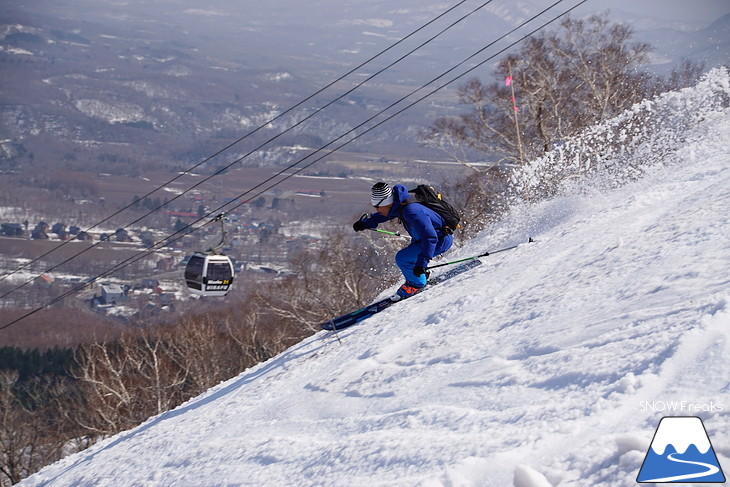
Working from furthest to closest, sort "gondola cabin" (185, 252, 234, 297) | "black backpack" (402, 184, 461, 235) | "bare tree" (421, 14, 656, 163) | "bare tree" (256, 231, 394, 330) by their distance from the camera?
"bare tree" (421, 14, 656, 163), "bare tree" (256, 231, 394, 330), "gondola cabin" (185, 252, 234, 297), "black backpack" (402, 184, 461, 235)

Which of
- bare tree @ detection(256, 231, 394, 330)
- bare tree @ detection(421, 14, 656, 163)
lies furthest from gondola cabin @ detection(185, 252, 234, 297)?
bare tree @ detection(421, 14, 656, 163)

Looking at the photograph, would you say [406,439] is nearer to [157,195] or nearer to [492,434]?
[492,434]

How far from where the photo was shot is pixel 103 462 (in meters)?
7.66

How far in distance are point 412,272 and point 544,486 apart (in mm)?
5505

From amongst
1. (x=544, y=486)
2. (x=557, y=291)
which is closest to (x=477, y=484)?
(x=544, y=486)

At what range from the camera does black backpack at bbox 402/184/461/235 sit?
8461 mm

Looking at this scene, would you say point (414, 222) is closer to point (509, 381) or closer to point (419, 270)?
point (419, 270)

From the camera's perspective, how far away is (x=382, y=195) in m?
8.24

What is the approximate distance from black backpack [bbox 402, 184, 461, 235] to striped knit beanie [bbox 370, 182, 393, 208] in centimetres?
28

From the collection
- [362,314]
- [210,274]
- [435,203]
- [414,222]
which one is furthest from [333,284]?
[414,222]

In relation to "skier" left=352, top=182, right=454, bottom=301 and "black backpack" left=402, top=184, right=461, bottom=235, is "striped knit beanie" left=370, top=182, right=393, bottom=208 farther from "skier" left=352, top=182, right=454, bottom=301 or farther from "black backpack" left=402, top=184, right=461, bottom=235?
"black backpack" left=402, top=184, right=461, bottom=235

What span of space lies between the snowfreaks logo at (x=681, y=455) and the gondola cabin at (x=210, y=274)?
9178 millimetres

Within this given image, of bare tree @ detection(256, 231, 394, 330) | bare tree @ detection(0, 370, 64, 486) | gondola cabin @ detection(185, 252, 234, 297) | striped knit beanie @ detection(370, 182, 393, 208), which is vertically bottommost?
bare tree @ detection(0, 370, 64, 486)

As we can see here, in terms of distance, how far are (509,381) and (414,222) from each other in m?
3.45
